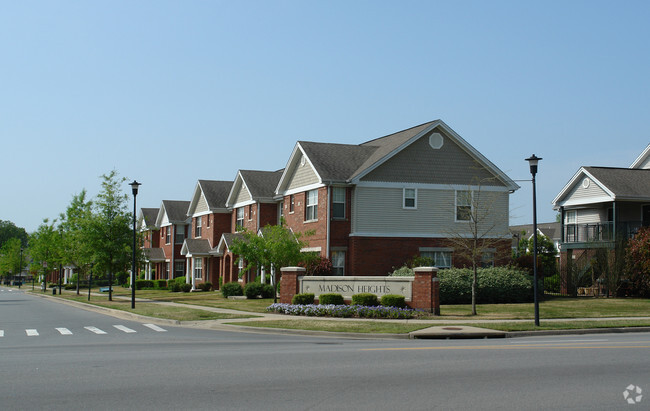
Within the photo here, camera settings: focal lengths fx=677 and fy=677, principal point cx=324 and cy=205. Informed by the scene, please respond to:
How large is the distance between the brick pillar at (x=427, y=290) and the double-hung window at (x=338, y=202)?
11130 mm

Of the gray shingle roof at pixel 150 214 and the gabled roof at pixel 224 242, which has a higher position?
the gray shingle roof at pixel 150 214

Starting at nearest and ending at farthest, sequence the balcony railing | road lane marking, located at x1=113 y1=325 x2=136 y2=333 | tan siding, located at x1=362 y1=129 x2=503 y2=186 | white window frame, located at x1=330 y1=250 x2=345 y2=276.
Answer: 1. road lane marking, located at x1=113 y1=325 x2=136 y2=333
2. white window frame, located at x1=330 y1=250 x2=345 y2=276
3. the balcony railing
4. tan siding, located at x1=362 y1=129 x2=503 y2=186

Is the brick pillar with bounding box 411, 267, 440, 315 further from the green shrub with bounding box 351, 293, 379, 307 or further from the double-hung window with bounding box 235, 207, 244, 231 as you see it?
the double-hung window with bounding box 235, 207, 244, 231

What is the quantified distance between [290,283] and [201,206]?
92.1 feet

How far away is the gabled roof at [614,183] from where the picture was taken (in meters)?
36.8

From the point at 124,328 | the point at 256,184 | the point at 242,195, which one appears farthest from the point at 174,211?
the point at 124,328

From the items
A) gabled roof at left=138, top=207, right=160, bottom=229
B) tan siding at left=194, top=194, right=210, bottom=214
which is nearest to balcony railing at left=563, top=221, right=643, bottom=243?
tan siding at left=194, top=194, right=210, bottom=214

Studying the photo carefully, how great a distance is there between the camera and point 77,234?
42.1 meters

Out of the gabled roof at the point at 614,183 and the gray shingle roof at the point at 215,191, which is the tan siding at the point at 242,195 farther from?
the gabled roof at the point at 614,183

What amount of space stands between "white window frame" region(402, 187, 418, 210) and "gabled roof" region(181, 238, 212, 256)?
2040 centimetres

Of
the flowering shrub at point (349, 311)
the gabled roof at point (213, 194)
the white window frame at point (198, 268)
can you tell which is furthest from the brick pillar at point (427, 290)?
the white window frame at point (198, 268)

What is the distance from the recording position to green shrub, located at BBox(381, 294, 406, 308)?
82.1ft

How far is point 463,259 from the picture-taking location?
36.9 m

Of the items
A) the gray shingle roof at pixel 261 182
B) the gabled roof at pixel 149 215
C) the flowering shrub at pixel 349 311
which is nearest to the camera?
the flowering shrub at pixel 349 311
